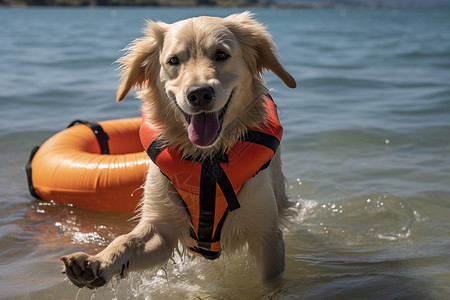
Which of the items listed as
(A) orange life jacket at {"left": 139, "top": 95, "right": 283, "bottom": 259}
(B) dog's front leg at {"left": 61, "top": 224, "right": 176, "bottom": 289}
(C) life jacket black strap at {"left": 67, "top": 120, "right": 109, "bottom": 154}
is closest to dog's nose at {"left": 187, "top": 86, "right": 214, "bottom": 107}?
(A) orange life jacket at {"left": 139, "top": 95, "right": 283, "bottom": 259}

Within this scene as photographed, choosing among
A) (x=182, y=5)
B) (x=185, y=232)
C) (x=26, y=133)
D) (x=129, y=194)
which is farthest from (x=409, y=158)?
(x=182, y=5)

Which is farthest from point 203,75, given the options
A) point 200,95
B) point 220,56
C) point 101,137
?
point 101,137

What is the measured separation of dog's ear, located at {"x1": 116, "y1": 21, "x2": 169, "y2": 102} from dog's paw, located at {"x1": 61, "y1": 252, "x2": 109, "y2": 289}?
1.33 metres

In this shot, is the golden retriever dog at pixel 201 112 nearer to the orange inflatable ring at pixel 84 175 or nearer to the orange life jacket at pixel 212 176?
the orange life jacket at pixel 212 176

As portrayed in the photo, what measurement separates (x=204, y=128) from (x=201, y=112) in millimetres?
113

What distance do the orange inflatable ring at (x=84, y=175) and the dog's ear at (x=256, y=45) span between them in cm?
158

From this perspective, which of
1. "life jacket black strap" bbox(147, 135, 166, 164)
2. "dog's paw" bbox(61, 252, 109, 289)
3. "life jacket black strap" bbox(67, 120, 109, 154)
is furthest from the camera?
"life jacket black strap" bbox(67, 120, 109, 154)

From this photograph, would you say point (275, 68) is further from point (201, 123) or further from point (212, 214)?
point (212, 214)

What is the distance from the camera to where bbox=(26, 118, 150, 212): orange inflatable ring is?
5086 mm

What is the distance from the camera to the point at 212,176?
373cm

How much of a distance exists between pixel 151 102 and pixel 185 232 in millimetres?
918

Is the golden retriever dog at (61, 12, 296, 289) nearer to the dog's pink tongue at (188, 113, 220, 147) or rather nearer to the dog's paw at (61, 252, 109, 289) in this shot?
the dog's pink tongue at (188, 113, 220, 147)

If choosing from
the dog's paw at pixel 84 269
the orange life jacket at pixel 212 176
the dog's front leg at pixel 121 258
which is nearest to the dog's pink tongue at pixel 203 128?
the orange life jacket at pixel 212 176

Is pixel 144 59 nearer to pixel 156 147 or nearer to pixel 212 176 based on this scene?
pixel 156 147
